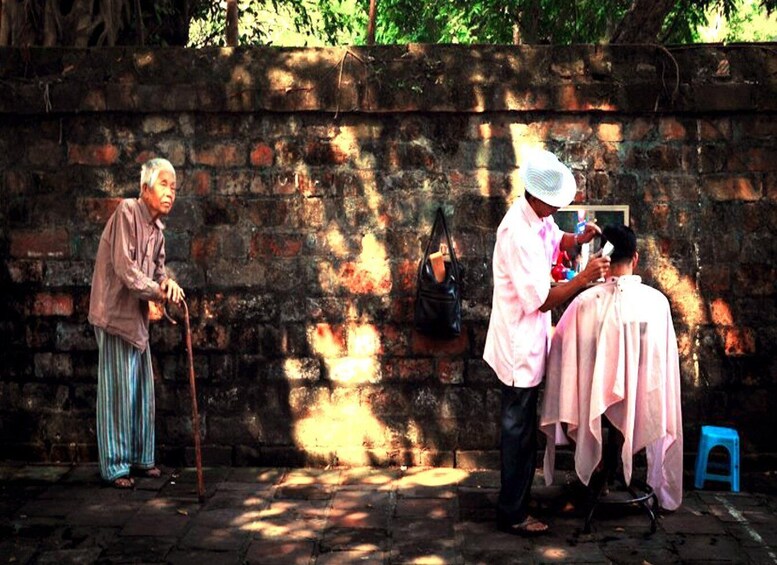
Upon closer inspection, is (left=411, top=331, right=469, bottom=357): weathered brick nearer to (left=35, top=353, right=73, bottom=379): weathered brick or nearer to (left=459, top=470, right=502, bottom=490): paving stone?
(left=459, top=470, right=502, bottom=490): paving stone

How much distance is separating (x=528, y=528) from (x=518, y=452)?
0.39m

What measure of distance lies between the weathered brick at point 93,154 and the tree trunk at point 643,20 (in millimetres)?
4853

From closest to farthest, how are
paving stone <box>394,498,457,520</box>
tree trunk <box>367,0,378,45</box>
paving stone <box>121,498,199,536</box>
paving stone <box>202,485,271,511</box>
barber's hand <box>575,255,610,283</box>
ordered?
1. barber's hand <box>575,255,610,283</box>
2. paving stone <box>121,498,199,536</box>
3. paving stone <box>394,498,457,520</box>
4. paving stone <box>202,485,271,511</box>
5. tree trunk <box>367,0,378,45</box>

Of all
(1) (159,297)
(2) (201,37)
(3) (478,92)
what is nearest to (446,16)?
(2) (201,37)

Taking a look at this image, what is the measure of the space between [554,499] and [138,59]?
3.71 m

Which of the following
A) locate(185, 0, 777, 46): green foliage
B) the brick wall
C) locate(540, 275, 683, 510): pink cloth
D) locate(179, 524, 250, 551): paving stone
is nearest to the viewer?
locate(179, 524, 250, 551): paving stone

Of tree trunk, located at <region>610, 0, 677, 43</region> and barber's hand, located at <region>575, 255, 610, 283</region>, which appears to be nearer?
barber's hand, located at <region>575, 255, 610, 283</region>

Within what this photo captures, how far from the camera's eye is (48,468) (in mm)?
6285

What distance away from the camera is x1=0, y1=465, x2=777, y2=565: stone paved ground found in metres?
4.80

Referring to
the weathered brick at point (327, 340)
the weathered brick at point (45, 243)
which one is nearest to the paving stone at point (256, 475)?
the weathered brick at point (327, 340)

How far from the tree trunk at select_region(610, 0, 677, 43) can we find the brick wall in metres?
2.71

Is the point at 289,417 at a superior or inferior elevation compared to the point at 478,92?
inferior

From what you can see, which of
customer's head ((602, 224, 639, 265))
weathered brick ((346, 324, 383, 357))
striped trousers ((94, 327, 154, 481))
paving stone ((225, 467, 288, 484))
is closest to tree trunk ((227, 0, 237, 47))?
weathered brick ((346, 324, 383, 357))

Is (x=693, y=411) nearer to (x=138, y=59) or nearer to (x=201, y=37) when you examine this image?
(x=138, y=59)
